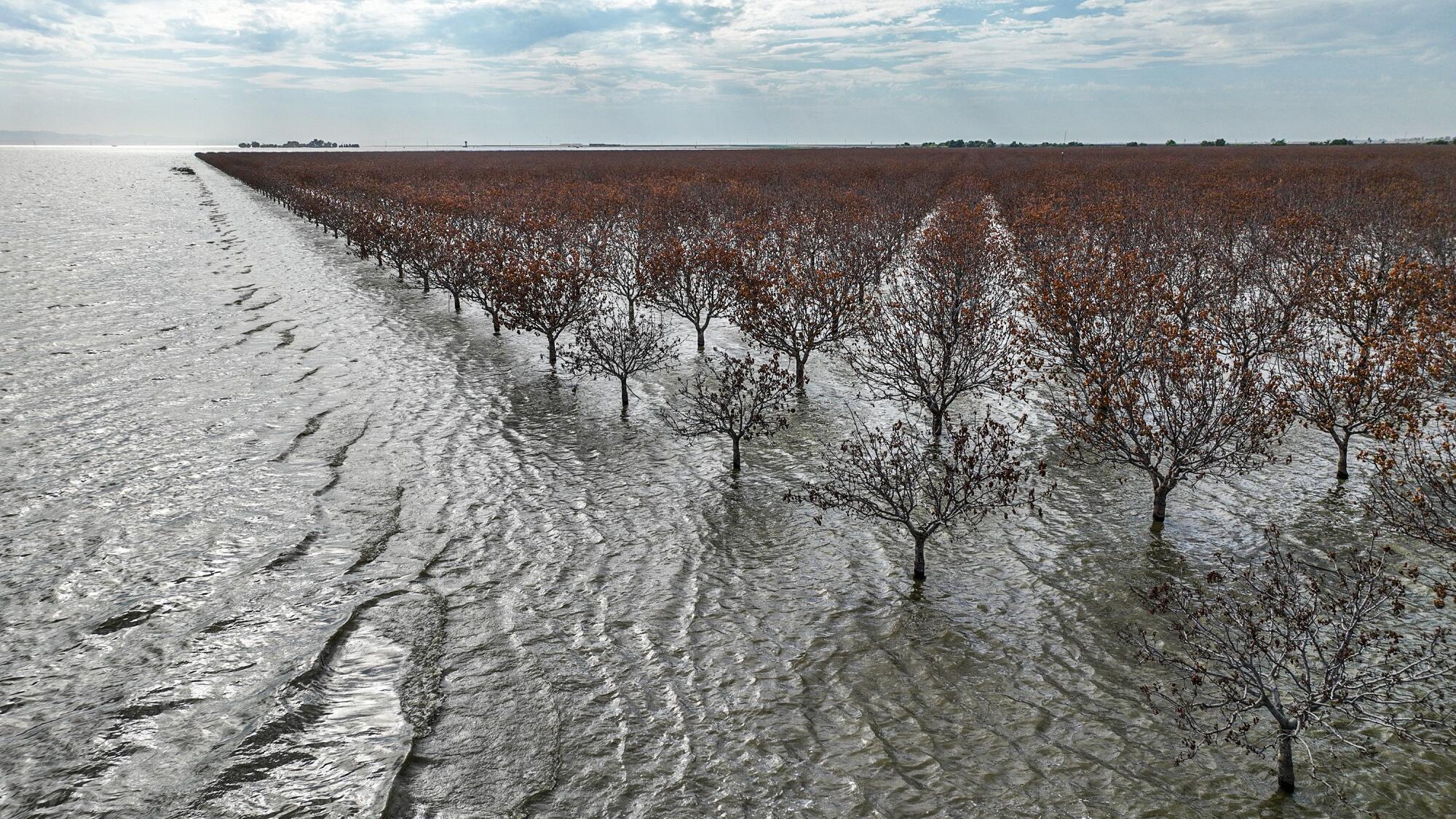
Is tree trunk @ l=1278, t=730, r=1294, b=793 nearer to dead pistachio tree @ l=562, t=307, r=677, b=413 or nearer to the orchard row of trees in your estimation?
the orchard row of trees

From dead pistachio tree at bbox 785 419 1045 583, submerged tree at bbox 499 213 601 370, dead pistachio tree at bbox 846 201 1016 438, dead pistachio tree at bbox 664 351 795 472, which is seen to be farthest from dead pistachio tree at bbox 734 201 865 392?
dead pistachio tree at bbox 785 419 1045 583

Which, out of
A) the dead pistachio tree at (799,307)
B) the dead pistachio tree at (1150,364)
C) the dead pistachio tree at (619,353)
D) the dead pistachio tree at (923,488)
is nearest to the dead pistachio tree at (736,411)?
the dead pistachio tree at (619,353)

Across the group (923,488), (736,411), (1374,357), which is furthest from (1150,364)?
(736,411)

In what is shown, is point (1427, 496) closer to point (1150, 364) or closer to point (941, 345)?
point (1150, 364)

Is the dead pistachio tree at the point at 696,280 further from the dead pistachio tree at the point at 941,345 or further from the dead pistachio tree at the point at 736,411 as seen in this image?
the dead pistachio tree at the point at 736,411

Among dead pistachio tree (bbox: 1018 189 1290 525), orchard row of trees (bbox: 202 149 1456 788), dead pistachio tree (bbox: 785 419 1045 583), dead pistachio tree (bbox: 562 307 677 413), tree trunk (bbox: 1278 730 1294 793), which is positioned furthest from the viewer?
dead pistachio tree (bbox: 562 307 677 413)

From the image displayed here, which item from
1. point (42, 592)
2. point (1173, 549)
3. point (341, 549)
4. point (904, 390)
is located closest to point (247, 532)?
point (341, 549)

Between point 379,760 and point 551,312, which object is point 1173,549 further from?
point 551,312

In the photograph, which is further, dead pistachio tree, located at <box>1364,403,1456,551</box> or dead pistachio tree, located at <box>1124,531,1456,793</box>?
dead pistachio tree, located at <box>1364,403,1456,551</box>
